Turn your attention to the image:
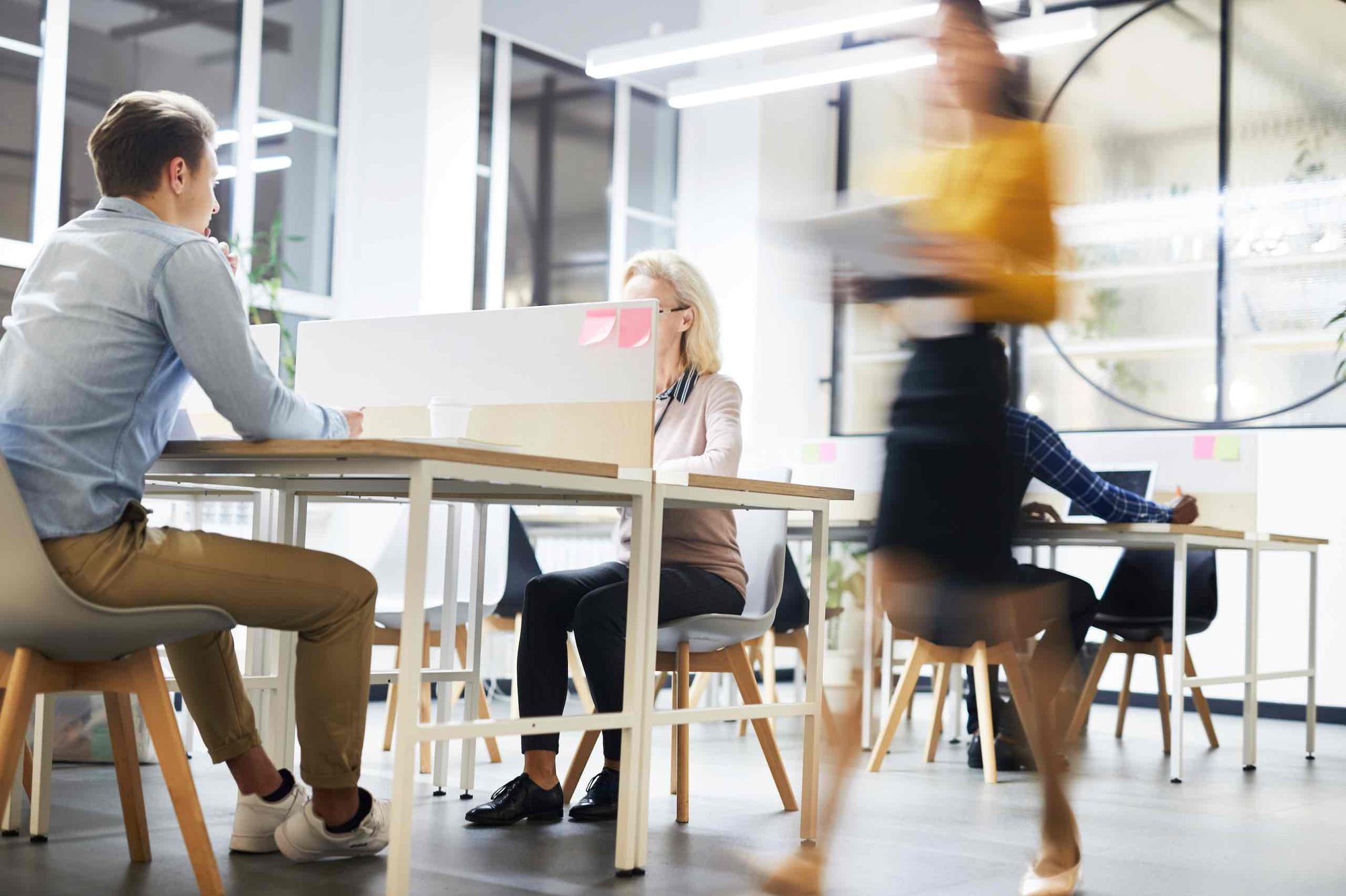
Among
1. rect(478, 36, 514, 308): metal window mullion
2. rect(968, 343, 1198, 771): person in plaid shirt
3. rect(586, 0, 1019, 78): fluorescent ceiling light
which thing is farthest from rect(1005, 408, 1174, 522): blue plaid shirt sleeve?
rect(478, 36, 514, 308): metal window mullion

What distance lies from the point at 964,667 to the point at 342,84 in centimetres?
344

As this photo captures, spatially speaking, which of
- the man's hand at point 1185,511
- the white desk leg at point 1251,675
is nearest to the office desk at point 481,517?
the man's hand at point 1185,511

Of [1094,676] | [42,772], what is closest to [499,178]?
[1094,676]

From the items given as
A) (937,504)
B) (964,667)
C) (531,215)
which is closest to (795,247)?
(937,504)

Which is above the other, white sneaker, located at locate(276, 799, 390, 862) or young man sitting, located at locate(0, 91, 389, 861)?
young man sitting, located at locate(0, 91, 389, 861)

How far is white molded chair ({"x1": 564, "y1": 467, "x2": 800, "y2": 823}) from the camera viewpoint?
9.16 ft

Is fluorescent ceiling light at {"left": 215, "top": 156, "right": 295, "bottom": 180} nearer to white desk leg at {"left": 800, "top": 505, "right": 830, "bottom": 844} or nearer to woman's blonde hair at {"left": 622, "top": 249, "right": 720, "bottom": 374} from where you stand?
woman's blonde hair at {"left": 622, "top": 249, "right": 720, "bottom": 374}

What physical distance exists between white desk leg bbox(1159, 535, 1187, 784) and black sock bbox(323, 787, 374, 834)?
2246 millimetres

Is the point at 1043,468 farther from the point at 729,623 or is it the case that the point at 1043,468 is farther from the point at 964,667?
the point at 964,667

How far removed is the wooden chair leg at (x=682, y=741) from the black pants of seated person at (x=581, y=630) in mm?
111

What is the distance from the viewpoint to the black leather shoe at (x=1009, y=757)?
3.82 metres

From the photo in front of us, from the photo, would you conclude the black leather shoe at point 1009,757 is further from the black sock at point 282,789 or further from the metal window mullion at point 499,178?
the metal window mullion at point 499,178

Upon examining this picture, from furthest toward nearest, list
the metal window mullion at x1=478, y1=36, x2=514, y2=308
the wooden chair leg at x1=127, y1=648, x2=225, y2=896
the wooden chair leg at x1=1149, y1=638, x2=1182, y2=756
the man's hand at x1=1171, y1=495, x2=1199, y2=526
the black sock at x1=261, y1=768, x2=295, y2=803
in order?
the metal window mullion at x1=478, y1=36, x2=514, y2=308 → the wooden chair leg at x1=1149, y1=638, x2=1182, y2=756 → the man's hand at x1=1171, y1=495, x2=1199, y2=526 → the black sock at x1=261, y1=768, x2=295, y2=803 → the wooden chair leg at x1=127, y1=648, x2=225, y2=896

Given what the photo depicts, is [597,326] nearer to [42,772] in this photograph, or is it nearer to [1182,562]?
[42,772]
